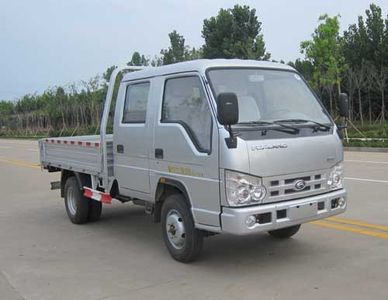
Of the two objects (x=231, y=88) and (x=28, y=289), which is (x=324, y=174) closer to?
(x=231, y=88)

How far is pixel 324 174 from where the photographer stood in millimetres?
5859

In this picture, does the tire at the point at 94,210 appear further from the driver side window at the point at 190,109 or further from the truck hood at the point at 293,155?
the truck hood at the point at 293,155

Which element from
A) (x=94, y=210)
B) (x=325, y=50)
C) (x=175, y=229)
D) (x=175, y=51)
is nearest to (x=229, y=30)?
(x=175, y=51)

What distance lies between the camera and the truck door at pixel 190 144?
5488mm

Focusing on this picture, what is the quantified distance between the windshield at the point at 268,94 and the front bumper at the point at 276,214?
3.02 feet

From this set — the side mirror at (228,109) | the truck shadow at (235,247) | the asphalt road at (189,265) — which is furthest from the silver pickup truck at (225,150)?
the asphalt road at (189,265)

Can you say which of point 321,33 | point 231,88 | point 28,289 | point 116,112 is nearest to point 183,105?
point 231,88

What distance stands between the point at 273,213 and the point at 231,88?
4.67 feet

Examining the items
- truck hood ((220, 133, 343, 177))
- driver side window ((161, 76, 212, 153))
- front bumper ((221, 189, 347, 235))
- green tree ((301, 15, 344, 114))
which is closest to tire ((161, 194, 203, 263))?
front bumper ((221, 189, 347, 235))

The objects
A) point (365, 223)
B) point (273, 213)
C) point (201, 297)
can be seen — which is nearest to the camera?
point (201, 297)

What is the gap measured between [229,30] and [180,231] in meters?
36.8

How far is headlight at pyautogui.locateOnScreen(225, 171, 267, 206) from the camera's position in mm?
5285

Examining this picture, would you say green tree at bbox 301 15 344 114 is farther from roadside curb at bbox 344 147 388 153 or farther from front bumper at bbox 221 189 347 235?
front bumper at bbox 221 189 347 235

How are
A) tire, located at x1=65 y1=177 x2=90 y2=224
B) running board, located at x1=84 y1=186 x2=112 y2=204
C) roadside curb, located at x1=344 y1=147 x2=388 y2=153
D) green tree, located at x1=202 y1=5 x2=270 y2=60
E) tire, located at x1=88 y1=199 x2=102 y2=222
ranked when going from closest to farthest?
running board, located at x1=84 y1=186 x2=112 y2=204, tire, located at x1=65 y1=177 x2=90 y2=224, tire, located at x1=88 y1=199 x2=102 y2=222, roadside curb, located at x1=344 y1=147 x2=388 y2=153, green tree, located at x1=202 y1=5 x2=270 y2=60
